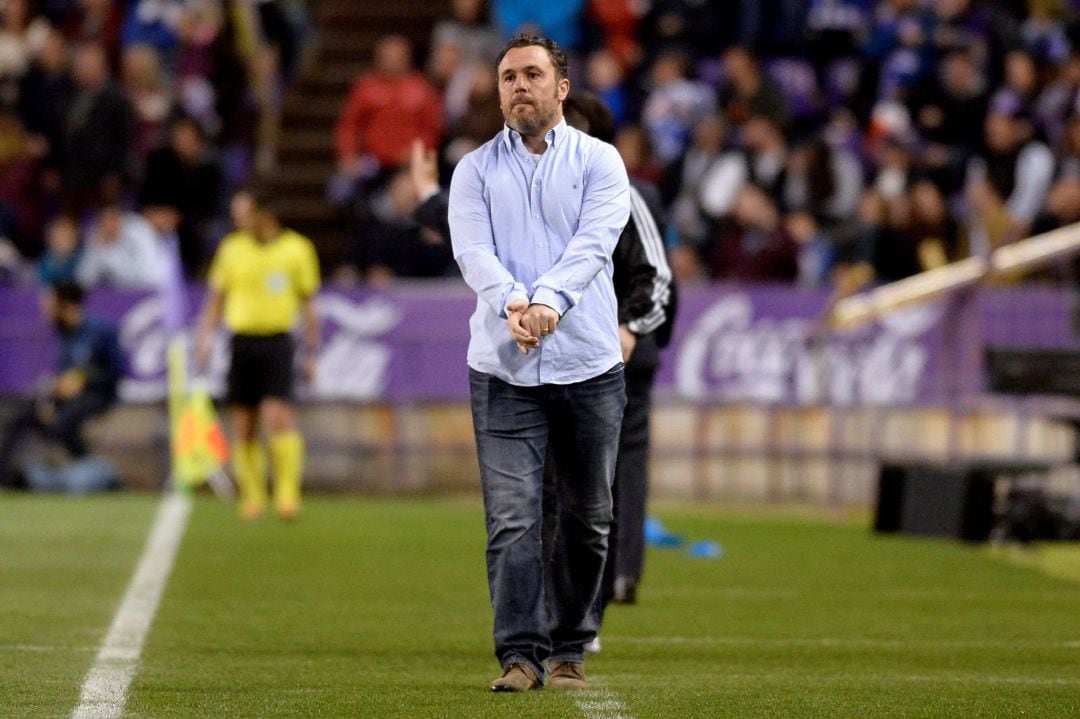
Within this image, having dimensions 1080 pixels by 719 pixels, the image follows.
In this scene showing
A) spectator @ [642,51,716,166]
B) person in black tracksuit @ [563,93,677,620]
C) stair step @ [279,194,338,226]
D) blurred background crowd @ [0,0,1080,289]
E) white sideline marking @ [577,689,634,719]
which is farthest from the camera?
stair step @ [279,194,338,226]

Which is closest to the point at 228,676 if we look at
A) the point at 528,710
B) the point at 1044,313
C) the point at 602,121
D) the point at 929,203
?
the point at 528,710

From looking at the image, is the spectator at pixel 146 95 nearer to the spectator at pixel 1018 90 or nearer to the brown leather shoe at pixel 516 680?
the spectator at pixel 1018 90

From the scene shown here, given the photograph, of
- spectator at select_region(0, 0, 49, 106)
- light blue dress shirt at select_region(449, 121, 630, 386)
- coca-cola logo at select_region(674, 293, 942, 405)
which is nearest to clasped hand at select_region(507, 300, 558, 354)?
light blue dress shirt at select_region(449, 121, 630, 386)

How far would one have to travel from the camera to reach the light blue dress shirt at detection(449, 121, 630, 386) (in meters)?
7.28

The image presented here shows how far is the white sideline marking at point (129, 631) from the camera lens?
702 centimetres

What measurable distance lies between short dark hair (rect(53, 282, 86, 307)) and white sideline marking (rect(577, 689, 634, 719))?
1232 centimetres

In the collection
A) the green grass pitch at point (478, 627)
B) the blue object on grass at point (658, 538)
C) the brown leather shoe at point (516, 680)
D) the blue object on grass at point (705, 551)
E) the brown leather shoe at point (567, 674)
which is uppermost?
the brown leather shoe at point (516, 680)

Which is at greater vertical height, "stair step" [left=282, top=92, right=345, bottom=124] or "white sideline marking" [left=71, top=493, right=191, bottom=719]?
"stair step" [left=282, top=92, right=345, bottom=124]

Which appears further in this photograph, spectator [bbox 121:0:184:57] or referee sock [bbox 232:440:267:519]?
spectator [bbox 121:0:184:57]

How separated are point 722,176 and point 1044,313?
405 cm

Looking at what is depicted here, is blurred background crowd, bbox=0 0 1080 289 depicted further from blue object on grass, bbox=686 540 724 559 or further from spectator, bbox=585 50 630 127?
blue object on grass, bbox=686 540 724 559

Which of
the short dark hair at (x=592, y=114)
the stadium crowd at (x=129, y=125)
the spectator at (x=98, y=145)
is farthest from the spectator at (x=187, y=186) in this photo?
the short dark hair at (x=592, y=114)

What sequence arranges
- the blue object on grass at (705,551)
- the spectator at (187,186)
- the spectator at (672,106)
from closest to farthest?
the blue object on grass at (705,551), the spectator at (672,106), the spectator at (187,186)

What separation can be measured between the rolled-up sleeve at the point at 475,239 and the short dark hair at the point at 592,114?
165 cm
